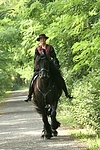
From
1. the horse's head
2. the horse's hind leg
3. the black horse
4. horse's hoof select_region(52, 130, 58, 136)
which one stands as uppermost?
the horse's head

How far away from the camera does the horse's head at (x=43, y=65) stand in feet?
36.9

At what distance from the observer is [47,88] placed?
1159cm

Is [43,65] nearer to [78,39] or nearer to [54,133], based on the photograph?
[54,133]

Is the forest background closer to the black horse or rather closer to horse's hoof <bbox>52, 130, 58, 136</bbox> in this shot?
the black horse

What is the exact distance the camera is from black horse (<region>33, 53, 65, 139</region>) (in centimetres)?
1136

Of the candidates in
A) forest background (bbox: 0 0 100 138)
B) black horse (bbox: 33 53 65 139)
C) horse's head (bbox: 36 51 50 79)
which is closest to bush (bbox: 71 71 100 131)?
forest background (bbox: 0 0 100 138)

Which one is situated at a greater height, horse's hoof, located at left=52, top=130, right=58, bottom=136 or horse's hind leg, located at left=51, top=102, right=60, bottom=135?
horse's hind leg, located at left=51, top=102, right=60, bottom=135

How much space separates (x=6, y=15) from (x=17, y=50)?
6735 millimetres

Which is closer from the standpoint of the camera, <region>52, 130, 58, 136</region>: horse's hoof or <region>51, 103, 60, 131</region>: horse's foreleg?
<region>51, 103, 60, 131</region>: horse's foreleg

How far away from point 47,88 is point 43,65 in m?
0.70

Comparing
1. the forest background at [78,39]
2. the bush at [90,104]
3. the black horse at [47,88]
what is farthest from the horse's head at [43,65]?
the bush at [90,104]

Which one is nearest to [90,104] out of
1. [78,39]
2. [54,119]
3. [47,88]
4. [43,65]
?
[54,119]

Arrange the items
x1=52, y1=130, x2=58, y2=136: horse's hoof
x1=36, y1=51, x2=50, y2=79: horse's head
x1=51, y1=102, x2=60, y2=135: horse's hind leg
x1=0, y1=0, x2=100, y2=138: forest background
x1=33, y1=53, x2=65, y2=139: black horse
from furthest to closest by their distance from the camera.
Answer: x1=52, y1=130, x2=58, y2=136: horse's hoof → x1=51, y1=102, x2=60, y2=135: horse's hind leg → x1=33, y1=53, x2=65, y2=139: black horse → x1=36, y1=51, x2=50, y2=79: horse's head → x1=0, y1=0, x2=100, y2=138: forest background

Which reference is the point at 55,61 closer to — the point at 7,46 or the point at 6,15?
the point at 6,15
